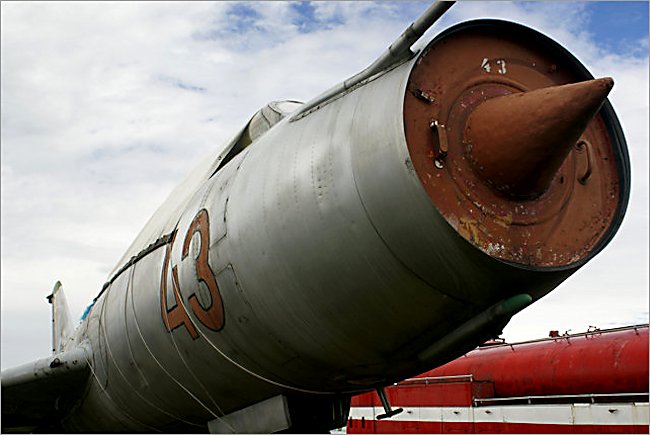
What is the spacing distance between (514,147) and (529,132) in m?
0.12

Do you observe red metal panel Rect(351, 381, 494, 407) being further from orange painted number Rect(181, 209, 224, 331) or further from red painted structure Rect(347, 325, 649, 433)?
orange painted number Rect(181, 209, 224, 331)

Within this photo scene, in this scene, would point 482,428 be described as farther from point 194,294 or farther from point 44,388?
point 194,294

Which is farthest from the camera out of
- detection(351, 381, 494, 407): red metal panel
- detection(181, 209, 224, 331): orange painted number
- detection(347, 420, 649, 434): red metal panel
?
detection(351, 381, 494, 407): red metal panel

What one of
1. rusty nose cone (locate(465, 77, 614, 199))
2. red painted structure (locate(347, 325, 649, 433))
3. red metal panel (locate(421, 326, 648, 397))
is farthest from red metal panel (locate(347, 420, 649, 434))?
rusty nose cone (locate(465, 77, 614, 199))

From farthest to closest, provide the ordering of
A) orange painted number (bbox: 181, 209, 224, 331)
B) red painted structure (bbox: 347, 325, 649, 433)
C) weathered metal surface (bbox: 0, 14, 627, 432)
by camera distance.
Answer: red painted structure (bbox: 347, 325, 649, 433) → orange painted number (bbox: 181, 209, 224, 331) → weathered metal surface (bbox: 0, 14, 627, 432)

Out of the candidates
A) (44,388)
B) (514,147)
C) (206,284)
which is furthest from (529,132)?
(44,388)

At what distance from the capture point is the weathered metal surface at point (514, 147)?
12.9 ft

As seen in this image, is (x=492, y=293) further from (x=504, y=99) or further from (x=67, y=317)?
(x=67, y=317)

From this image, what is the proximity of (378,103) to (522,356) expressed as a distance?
11921 millimetres

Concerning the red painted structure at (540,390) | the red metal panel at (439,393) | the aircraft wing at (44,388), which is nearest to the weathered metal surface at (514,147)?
the aircraft wing at (44,388)

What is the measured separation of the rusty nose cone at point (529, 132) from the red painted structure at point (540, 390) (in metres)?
8.81

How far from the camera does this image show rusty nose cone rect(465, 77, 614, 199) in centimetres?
384

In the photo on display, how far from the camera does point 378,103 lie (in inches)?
165

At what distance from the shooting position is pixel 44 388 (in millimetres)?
8320
